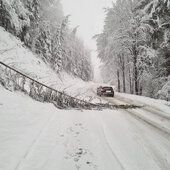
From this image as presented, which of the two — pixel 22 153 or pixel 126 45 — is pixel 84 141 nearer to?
pixel 22 153

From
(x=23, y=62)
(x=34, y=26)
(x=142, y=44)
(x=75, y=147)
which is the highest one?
(x=34, y=26)

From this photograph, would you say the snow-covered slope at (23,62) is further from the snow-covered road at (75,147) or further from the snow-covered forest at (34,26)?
the snow-covered road at (75,147)

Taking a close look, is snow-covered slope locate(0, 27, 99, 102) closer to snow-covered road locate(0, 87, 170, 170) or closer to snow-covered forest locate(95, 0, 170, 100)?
snow-covered road locate(0, 87, 170, 170)

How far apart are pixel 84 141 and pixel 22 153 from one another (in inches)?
40.6

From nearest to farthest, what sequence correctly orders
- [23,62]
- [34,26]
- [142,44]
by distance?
[23,62], [142,44], [34,26]

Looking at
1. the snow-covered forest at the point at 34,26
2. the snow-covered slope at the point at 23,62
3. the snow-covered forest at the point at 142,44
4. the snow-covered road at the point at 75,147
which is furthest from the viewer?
the snow-covered forest at the point at 34,26

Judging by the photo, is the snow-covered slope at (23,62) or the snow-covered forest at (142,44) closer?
the snow-covered slope at (23,62)

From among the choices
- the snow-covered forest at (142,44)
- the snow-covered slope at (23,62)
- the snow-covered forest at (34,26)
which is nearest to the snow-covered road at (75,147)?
the snow-covered slope at (23,62)

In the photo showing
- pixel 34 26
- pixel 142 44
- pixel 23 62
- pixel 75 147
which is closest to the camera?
pixel 75 147

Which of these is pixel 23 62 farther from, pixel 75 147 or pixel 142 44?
pixel 142 44

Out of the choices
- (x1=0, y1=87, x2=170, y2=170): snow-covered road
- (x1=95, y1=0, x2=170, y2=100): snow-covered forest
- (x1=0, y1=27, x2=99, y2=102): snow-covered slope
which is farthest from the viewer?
(x1=95, y1=0, x2=170, y2=100): snow-covered forest

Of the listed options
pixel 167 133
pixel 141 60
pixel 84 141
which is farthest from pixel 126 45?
pixel 84 141

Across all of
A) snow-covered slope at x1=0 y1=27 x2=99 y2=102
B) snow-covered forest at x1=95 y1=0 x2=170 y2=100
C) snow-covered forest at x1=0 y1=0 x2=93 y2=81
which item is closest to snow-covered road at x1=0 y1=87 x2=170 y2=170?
snow-covered slope at x1=0 y1=27 x2=99 y2=102


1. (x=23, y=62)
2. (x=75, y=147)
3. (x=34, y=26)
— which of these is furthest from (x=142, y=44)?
(x=34, y=26)
